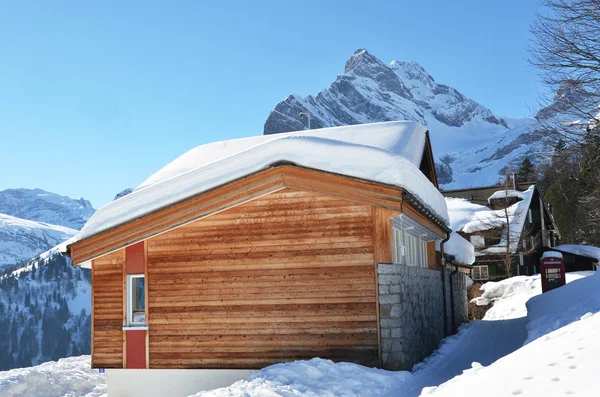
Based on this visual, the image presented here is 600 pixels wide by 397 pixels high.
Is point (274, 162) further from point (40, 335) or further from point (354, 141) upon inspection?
point (40, 335)

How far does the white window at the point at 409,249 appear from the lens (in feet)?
42.1

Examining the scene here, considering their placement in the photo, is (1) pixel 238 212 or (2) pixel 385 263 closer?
(2) pixel 385 263

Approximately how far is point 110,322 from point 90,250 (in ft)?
5.18

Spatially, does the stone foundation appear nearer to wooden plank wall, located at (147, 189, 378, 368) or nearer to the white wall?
wooden plank wall, located at (147, 189, 378, 368)

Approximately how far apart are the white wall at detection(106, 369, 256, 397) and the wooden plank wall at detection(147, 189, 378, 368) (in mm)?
165

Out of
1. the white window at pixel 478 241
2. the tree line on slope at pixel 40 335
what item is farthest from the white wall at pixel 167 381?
the tree line on slope at pixel 40 335

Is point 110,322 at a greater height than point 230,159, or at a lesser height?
lesser

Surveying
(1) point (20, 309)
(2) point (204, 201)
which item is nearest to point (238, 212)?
(2) point (204, 201)

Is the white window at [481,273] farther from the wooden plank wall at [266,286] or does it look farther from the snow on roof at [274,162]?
the wooden plank wall at [266,286]

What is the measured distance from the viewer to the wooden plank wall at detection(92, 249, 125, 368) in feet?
41.5

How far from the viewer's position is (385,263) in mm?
11312

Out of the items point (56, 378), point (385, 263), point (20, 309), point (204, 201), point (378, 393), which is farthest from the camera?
point (20, 309)

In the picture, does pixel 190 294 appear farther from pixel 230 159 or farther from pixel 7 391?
pixel 7 391

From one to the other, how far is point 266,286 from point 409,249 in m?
4.46
